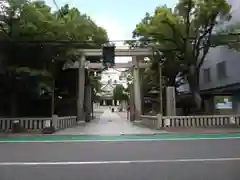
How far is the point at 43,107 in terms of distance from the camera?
29.2m

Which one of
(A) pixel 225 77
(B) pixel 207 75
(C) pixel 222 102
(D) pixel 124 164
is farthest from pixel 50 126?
(B) pixel 207 75

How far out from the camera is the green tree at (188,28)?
80.5ft

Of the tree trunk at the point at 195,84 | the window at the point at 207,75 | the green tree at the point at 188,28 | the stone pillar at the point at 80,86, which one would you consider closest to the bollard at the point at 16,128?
the stone pillar at the point at 80,86

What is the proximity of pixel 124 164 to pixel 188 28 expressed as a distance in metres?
18.5

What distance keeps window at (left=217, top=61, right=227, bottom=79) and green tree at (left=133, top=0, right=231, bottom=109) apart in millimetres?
5552

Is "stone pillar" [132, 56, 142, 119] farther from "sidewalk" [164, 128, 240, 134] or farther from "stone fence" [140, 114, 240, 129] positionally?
"sidewalk" [164, 128, 240, 134]

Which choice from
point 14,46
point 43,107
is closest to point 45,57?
point 14,46

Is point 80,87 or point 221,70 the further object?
point 221,70

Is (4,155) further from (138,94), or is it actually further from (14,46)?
(138,94)

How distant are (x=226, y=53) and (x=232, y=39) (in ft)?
17.0

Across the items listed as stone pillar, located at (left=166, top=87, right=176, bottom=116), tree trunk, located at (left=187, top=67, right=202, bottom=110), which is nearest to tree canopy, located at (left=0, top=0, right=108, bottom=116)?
stone pillar, located at (left=166, top=87, right=176, bottom=116)

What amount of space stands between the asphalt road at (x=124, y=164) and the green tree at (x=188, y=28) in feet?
49.0

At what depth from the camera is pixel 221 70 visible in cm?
3362

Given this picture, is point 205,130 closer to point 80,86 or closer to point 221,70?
point 80,86
